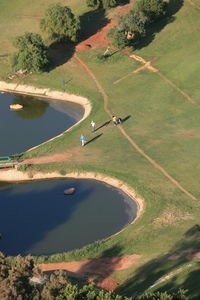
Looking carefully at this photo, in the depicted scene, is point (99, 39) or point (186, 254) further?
point (99, 39)

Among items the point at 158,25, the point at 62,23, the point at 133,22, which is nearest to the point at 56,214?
the point at 133,22

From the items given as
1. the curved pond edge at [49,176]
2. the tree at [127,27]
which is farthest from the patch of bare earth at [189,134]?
the tree at [127,27]

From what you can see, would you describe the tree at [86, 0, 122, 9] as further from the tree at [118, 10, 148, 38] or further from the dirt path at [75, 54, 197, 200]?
the dirt path at [75, 54, 197, 200]

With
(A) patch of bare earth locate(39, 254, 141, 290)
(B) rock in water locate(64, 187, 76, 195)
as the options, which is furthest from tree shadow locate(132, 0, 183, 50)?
(A) patch of bare earth locate(39, 254, 141, 290)

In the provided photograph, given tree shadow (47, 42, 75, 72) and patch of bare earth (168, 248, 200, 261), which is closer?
patch of bare earth (168, 248, 200, 261)

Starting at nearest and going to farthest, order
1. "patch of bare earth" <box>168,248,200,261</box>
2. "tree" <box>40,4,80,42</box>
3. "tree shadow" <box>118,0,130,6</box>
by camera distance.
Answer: "patch of bare earth" <box>168,248,200,261</box> → "tree" <box>40,4,80,42</box> → "tree shadow" <box>118,0,130,6</box>

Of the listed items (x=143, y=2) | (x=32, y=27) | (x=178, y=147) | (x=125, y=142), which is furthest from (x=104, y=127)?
(x=32, y=27)

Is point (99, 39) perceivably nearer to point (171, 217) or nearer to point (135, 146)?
point (135, 146)
